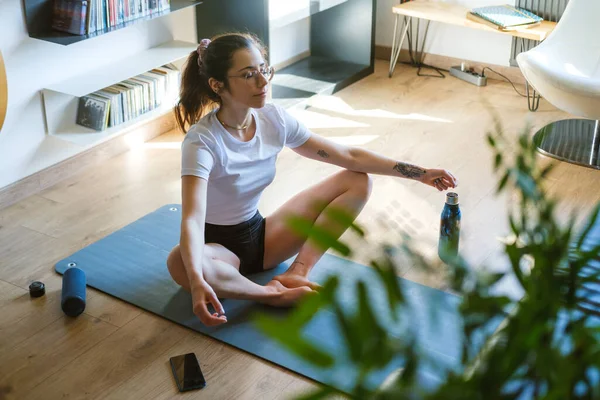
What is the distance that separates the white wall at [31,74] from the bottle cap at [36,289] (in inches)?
29.5

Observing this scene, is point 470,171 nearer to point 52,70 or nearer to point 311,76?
point 311,76

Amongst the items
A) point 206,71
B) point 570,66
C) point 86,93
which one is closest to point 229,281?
point 206,71

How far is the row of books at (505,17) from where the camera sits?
4.14m

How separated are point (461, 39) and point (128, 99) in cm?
209

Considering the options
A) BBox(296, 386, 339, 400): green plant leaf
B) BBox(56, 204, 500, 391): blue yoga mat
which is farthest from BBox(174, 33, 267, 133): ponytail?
BBox(296, 386, 339, 400): green plant leaf

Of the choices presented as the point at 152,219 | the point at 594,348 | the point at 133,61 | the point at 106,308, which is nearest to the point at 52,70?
the point at 133,61

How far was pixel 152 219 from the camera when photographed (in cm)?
312

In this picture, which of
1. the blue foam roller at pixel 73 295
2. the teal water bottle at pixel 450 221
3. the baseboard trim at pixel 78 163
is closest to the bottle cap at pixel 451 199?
the teal water bottle at pixel 450 221

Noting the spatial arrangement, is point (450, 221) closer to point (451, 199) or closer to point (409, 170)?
point (451, 199)

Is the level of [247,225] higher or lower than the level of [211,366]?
higher

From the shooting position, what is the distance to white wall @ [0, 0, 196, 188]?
10.3 feet

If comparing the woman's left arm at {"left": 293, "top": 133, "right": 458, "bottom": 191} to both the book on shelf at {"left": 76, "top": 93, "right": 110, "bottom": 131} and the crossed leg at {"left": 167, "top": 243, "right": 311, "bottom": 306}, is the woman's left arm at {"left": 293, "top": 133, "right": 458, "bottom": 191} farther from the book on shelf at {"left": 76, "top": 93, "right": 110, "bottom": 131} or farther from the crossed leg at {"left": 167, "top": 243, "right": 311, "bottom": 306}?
the book on shelf at {"left": 76, "top": 93, "right": 110, "bottom": 131}

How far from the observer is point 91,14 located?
3215mm

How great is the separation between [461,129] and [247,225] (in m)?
1.75
